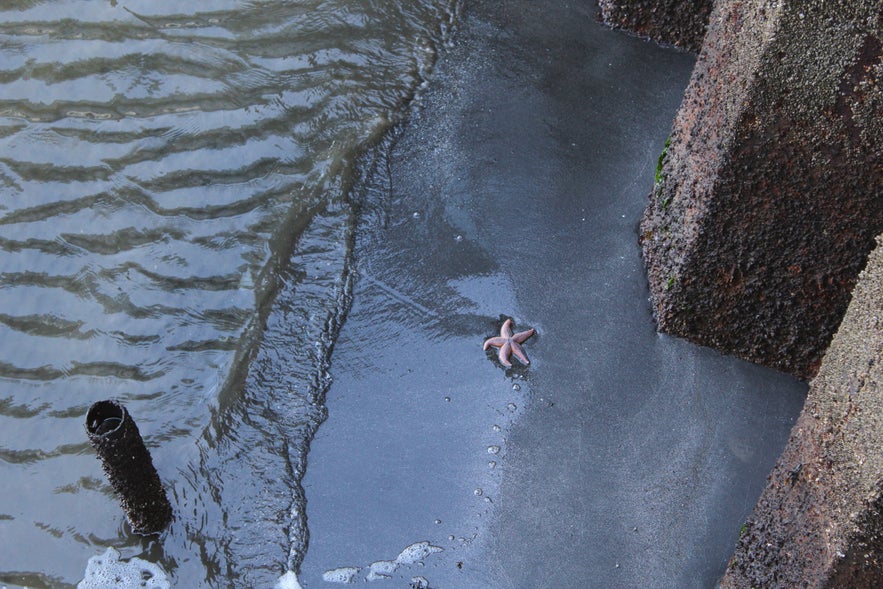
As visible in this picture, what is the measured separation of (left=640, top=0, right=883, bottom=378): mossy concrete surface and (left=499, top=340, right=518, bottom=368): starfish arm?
37.5 inches

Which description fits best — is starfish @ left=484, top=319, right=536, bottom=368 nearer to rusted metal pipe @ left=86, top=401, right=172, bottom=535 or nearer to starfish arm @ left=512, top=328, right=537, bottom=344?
starfish arm @ left=512, top=328, right=537, bottom=344

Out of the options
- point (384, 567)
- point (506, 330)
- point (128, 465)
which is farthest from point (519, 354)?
point (128, 465)

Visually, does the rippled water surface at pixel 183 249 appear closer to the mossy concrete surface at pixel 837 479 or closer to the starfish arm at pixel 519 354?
the starfish arm at pixel 519 354

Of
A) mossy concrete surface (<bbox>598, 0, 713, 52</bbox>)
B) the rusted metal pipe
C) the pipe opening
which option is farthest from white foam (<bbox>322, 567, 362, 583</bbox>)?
mossy concrete surface (<bbox>598, 0, 713, 52</bbox>)

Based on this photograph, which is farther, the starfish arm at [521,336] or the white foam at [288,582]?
the starfish arm at [521,336]

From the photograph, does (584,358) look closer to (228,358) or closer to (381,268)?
(381,268)

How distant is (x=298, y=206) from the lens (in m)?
5.74

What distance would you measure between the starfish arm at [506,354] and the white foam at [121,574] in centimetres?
211

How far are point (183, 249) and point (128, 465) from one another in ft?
6.22

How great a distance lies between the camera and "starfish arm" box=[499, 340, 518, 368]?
486 centimetres

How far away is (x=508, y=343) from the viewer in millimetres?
4887

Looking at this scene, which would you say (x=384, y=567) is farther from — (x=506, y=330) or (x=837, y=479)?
(x=837, y=479)

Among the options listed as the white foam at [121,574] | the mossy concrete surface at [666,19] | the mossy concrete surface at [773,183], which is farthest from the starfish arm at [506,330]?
the mossy concrete surface at [666,19]

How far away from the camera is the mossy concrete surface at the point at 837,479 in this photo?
3.29m
